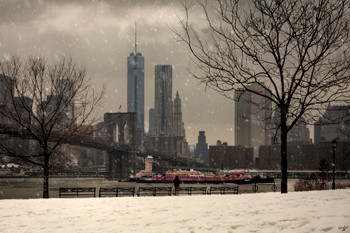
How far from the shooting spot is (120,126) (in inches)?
6560

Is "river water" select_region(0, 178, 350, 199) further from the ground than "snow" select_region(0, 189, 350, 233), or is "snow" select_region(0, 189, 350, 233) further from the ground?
"snow" select_region(0, 189, 350, 233)

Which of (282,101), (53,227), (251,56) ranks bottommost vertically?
(53,227)

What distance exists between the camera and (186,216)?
1147 centimetres

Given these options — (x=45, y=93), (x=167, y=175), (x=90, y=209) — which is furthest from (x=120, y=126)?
(x=90, y=209)

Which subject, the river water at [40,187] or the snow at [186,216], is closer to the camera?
the snow at [186,216]

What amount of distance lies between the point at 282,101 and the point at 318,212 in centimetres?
805

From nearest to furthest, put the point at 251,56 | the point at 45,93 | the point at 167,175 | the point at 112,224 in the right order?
the point at 112,224
the point at 251,56
the point at 45,93
the point at 167,175

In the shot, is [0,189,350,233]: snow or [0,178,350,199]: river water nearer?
[0,189,350,233]: snow

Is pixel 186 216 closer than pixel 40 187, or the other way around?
pixel 186 216

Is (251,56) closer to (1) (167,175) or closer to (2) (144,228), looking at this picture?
(2) (144,228)

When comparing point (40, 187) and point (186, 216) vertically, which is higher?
point (186, 216)

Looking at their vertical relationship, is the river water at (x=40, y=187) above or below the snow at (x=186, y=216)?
below

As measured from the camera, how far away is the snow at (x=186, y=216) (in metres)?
9.38

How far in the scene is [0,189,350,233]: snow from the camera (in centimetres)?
938
